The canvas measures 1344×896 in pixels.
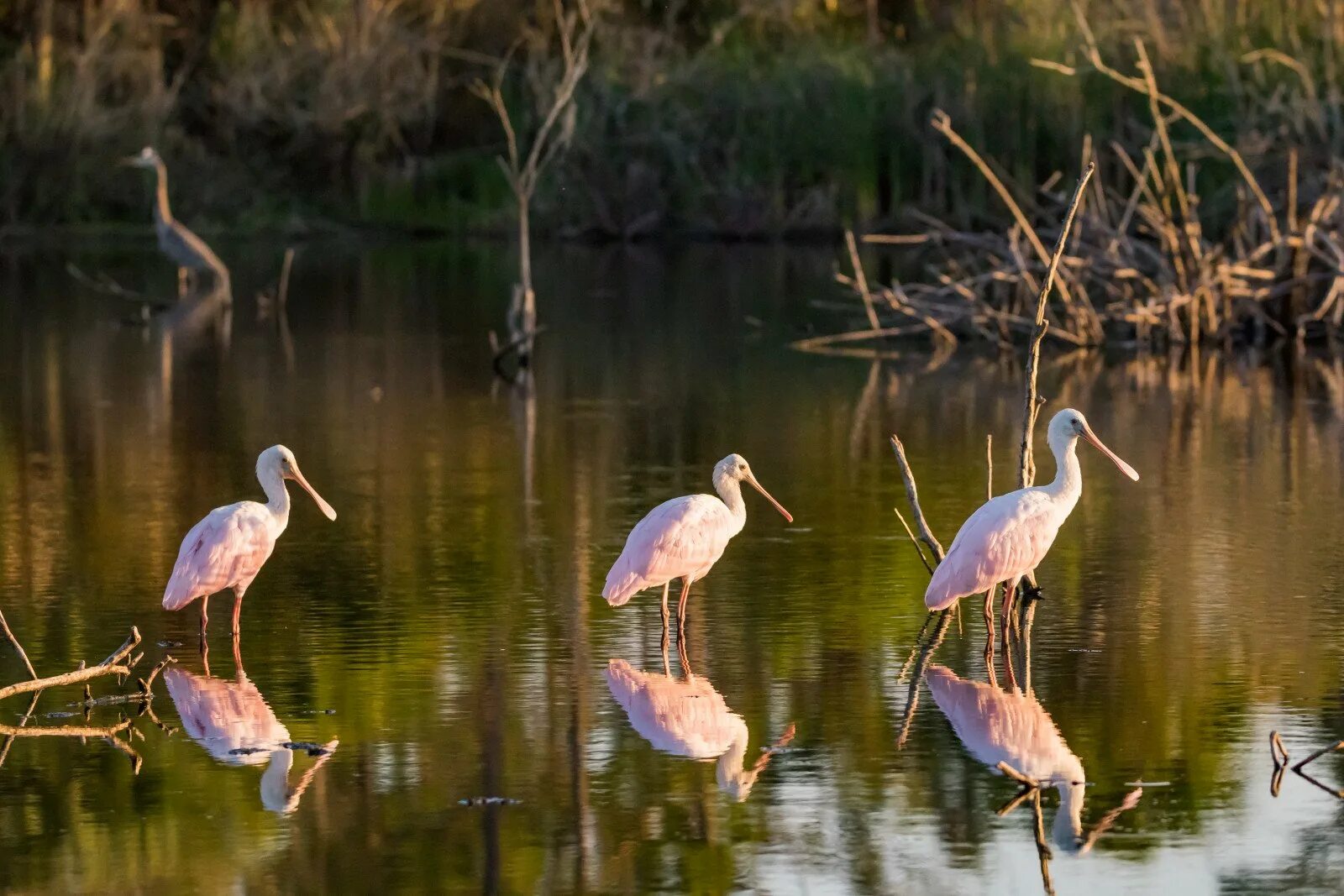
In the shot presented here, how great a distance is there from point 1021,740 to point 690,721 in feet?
3.65

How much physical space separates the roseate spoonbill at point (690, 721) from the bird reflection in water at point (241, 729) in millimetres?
1069

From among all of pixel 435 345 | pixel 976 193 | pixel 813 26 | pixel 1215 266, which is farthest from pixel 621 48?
pixel 1215 266

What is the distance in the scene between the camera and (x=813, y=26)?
4825 centimetres

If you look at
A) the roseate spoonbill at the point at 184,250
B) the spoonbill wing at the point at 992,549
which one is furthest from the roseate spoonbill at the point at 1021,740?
the roseate spoonbill at the point at 184,250

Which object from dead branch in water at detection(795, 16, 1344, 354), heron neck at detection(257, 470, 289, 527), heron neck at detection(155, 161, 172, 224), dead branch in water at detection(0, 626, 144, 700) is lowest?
dead branch in water at detection(0, 626, 144, 700)

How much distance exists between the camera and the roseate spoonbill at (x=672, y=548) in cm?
988

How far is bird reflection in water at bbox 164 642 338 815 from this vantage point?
8.00 m

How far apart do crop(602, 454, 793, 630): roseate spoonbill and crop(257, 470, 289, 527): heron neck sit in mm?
1380

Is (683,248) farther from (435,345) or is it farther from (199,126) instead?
(435,345)

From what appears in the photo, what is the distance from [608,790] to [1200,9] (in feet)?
75.7

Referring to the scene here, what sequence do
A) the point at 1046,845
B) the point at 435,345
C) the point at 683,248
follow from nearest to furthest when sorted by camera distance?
1. the point at 1046,845
2. the point at 435,345
3. the point at 683,248

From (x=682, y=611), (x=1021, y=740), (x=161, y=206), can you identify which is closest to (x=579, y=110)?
(x=161, y=206)

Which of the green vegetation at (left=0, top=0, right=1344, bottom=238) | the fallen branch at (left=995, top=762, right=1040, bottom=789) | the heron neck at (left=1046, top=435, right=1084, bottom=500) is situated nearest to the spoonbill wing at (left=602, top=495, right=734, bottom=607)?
the heron neck at (left=1046, top=435, right=1084, bottom=500)

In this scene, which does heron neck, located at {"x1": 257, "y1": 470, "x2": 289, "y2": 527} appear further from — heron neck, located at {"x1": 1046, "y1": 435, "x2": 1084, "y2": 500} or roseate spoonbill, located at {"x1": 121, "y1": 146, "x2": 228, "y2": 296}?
roseate spoonbill, located at {"x1": 121, "y1": 146, "x2": 228, "y2": 296}
